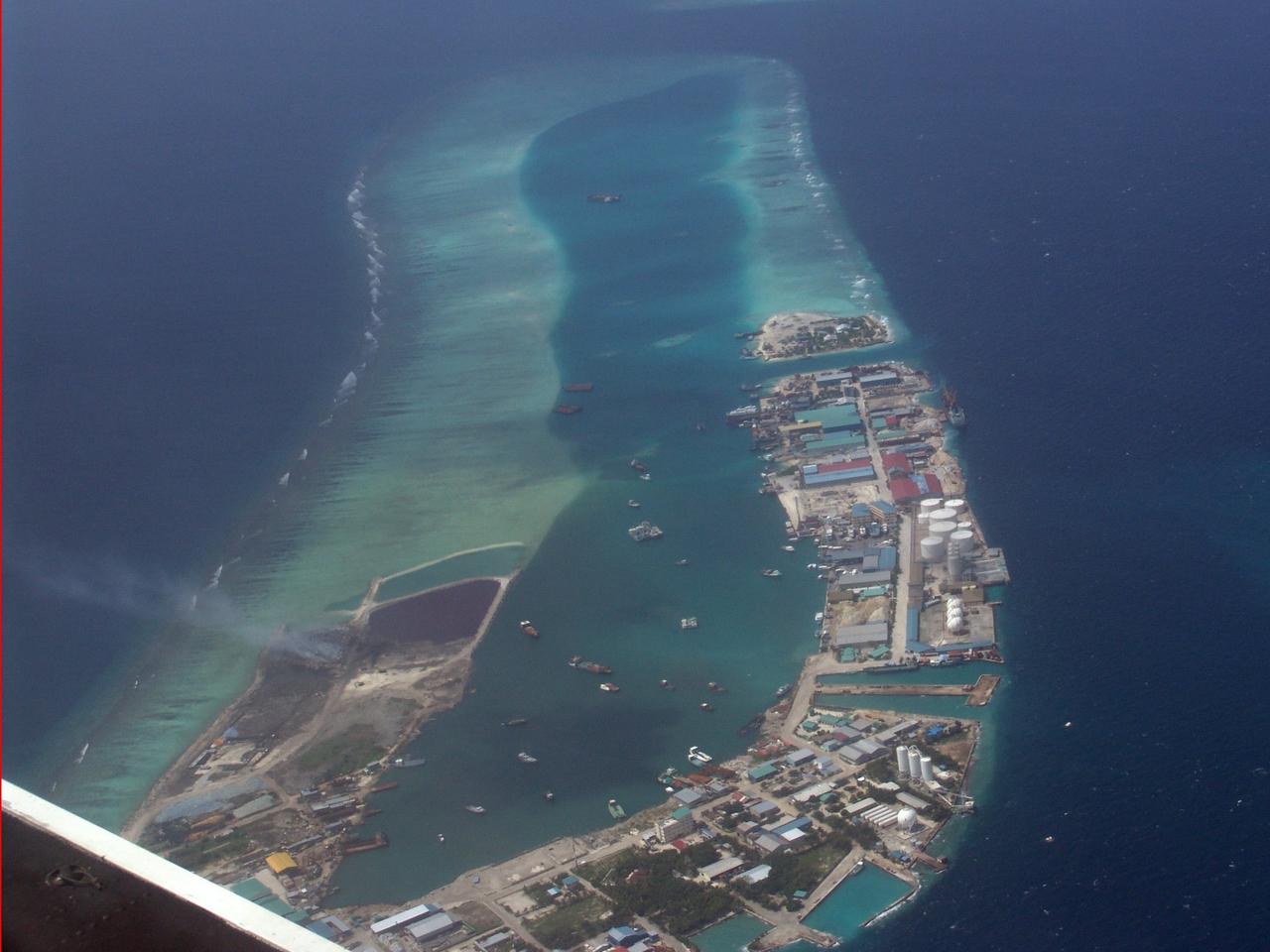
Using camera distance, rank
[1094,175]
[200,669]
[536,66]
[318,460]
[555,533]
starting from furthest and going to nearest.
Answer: [536,66] < [1094,175] < [318,460] < [555,533] < [200,669]

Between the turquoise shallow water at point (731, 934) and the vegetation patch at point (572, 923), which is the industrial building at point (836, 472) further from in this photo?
the vegetation patch at point (572, 923)

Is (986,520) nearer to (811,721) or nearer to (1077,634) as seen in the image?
(1077,634)

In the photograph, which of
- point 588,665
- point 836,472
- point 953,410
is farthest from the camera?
point 953,410

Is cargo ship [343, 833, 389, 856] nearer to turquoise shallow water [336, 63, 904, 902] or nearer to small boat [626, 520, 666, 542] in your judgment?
turquoise shallow water [336, 63, 904, 902]

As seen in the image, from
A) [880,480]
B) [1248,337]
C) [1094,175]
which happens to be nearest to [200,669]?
[880,480]

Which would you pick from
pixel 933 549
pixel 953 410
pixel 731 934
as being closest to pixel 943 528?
pixel 933 549

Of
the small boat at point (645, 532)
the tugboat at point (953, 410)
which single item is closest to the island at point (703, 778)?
the tugboat at point (953, 410)

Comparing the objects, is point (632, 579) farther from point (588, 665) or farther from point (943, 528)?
point (943, 528)
